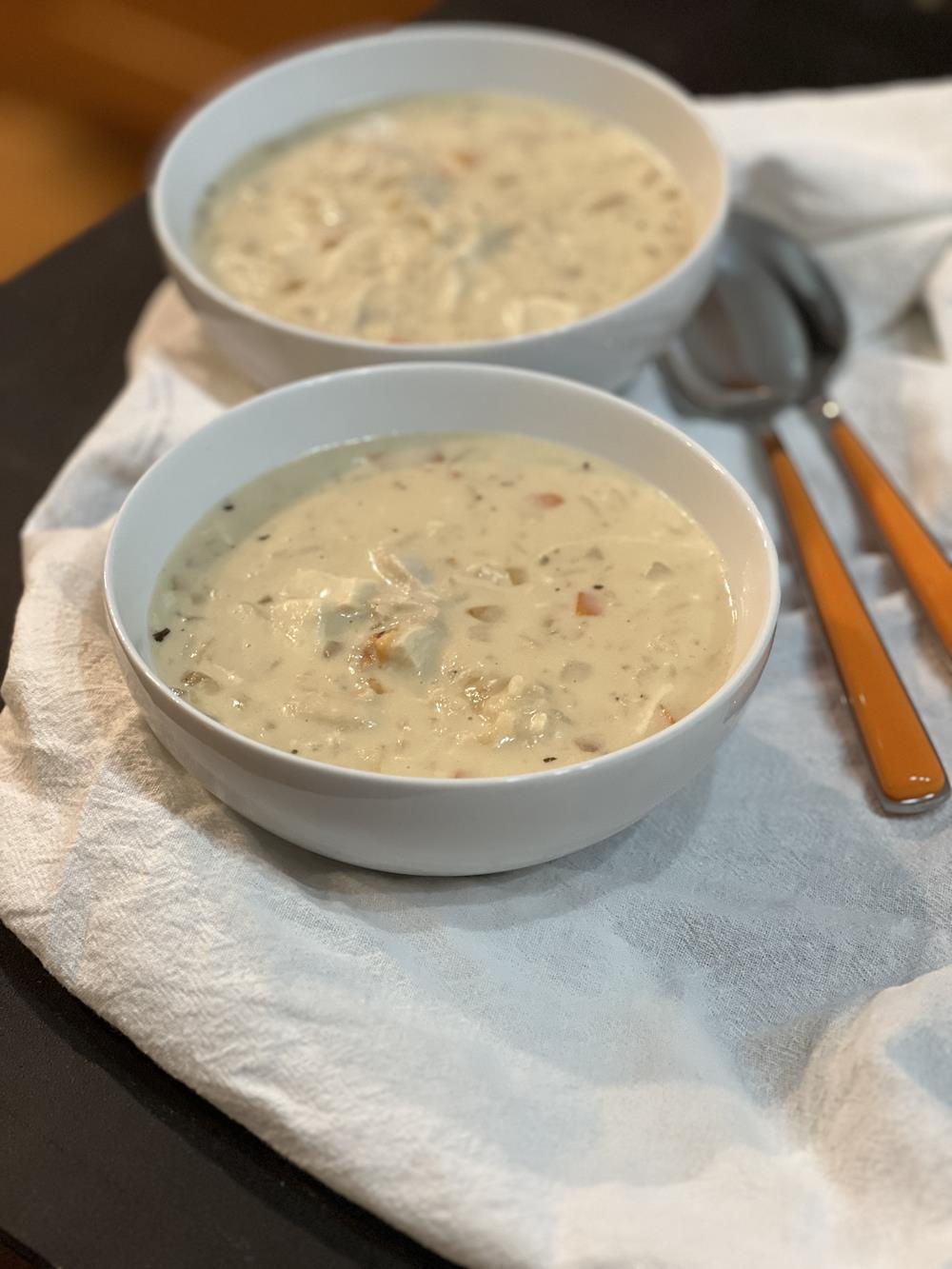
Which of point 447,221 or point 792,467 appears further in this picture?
point 447,221

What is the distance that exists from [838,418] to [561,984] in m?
0.90

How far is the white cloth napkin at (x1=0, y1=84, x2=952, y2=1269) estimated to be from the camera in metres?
1.01

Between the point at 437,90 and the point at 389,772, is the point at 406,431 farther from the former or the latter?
the point at 437,90

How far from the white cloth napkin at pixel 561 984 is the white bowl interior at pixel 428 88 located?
747 mm

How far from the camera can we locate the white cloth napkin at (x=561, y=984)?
101cm

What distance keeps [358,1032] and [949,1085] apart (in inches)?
17.0

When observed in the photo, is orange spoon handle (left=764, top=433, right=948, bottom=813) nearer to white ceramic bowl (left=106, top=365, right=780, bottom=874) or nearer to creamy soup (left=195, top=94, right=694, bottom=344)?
white ceramic bowl (left=106, top=365, right=780, bottom=874)

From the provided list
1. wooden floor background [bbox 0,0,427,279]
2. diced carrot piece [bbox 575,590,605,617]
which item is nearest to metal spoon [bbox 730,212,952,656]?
diced carrot piece [bbox 575,590,605,617]

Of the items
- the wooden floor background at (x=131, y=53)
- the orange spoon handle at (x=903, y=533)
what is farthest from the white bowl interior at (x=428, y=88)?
the wooden floor background at (x=131, y=53)

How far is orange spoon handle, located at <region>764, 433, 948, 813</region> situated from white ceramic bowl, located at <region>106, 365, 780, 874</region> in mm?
187

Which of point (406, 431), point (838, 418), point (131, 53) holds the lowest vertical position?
point (131, 53)

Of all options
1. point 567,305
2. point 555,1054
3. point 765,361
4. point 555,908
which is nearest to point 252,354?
point 567,305

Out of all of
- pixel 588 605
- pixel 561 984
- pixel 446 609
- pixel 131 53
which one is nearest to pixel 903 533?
pixel 588 605

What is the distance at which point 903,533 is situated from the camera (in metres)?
1.56
